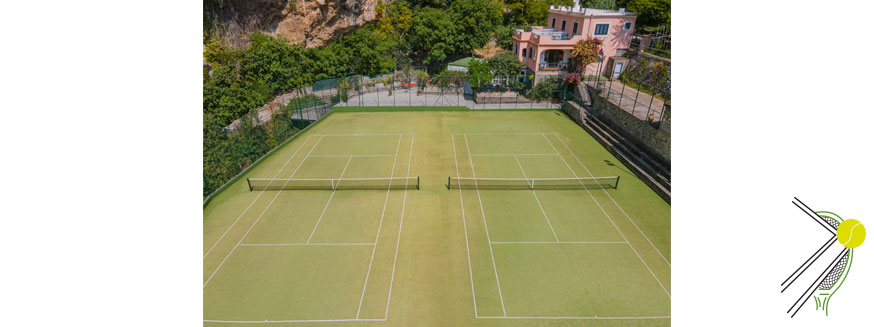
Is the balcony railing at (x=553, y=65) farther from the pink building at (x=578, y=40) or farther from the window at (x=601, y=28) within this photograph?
the window at (x=601, y=28)

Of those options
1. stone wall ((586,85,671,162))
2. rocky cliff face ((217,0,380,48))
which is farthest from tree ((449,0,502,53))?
stone wall ((586,85,671,162))

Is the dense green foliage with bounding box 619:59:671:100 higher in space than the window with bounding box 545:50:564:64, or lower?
lower

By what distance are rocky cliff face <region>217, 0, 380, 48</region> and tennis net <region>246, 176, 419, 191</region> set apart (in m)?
26.7

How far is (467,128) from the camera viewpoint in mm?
24875

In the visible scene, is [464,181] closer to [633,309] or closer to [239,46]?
[633,309]

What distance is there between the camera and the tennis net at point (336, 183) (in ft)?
54.8

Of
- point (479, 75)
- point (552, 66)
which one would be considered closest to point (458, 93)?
point (479, 75)

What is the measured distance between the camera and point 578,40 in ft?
106

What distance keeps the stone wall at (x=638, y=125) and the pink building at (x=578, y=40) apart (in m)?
7.20

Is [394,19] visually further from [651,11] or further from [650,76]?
[650,76]

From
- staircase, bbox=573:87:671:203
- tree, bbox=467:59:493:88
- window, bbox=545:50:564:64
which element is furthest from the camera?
window, bbox=545:50:564:64

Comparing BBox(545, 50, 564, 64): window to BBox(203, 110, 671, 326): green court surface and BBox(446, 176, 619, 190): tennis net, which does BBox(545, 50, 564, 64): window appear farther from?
BBox(446, 176, 619, 190): tennis net

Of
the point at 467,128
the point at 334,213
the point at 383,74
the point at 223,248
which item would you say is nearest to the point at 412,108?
the point at 467,128
